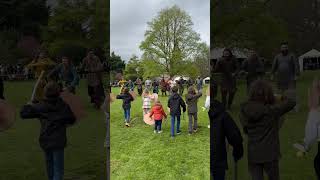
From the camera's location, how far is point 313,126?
5410 mm

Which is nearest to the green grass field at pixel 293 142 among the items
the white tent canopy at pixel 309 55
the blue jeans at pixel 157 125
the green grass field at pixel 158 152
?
the white tent canopy at pixel 309 55

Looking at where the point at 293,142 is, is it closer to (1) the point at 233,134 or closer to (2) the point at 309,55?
(1) the point at 233,134

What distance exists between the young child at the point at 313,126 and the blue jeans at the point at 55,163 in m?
2.91

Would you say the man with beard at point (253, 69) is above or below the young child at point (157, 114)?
above

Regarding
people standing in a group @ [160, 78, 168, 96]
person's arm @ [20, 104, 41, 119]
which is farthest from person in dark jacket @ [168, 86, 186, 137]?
person's arm @ [20, 104, 41, 119]

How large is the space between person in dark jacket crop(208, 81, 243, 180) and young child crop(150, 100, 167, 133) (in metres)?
4.65

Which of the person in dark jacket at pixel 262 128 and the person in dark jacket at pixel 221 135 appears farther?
the person in dark jacket at pixel 221 135

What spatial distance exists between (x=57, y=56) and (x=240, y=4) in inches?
92.8

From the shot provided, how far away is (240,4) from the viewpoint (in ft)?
18.0

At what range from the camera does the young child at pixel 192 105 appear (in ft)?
31.3

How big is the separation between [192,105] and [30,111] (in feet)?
16.8

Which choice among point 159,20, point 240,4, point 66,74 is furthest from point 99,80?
point 159,20

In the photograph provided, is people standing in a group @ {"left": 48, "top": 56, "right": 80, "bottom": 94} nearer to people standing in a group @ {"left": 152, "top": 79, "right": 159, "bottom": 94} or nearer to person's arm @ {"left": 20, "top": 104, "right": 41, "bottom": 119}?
person's arm @ {"left": 20, "top": 104, "right": 41, "bottom": 119}

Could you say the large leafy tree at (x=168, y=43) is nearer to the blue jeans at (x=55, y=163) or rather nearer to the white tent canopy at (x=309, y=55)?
the white tent canopy at (x=309, y=55)
